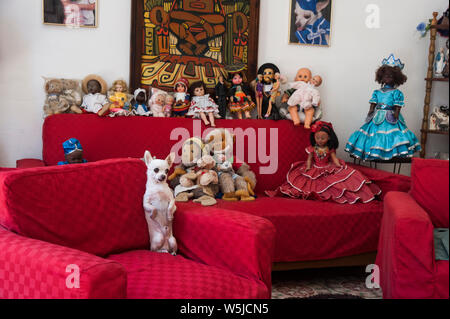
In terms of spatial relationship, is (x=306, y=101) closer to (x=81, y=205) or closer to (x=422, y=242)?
(x=81, y=205)

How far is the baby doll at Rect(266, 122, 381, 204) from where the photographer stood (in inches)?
103

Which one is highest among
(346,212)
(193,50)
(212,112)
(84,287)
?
(193,50)

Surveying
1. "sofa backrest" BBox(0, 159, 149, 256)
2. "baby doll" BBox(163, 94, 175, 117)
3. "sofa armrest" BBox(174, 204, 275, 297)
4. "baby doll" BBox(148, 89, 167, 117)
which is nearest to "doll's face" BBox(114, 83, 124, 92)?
"baby doll" BBox(148, 89, 167, 117)

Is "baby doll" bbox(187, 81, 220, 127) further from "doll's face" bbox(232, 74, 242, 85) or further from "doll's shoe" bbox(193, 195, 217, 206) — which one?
"doll's shoe" bbox(193, 195, 217, 206)

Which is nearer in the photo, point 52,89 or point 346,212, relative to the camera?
point 346,212

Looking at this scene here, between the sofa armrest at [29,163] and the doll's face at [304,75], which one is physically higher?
the doll's face at [304,75]

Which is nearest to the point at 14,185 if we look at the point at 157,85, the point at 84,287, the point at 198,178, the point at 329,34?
the point at 84,287

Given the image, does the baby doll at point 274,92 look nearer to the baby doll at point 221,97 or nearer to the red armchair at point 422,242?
the baby doll at point 221,97

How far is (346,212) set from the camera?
2377mm

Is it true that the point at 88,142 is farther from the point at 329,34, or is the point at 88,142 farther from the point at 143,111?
the point at 329,34

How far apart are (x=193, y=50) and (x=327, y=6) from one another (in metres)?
1.12

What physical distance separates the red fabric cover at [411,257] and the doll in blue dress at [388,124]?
6.48 feet

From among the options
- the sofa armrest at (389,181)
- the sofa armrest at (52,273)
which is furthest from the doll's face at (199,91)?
the sofa armrest at (52,273)

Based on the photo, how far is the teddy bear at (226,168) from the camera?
8.43 feet
